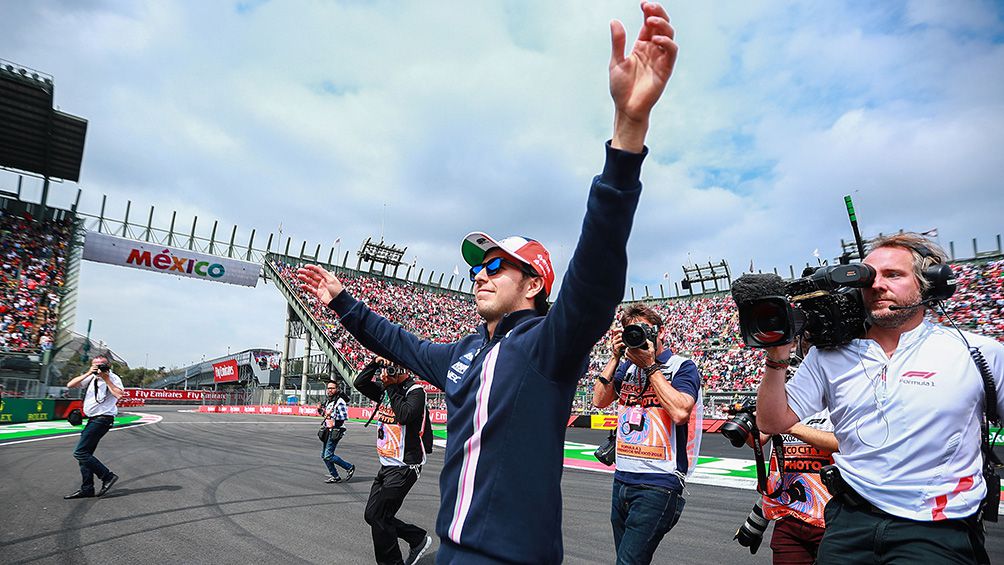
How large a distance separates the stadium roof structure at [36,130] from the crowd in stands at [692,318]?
45.8 feet

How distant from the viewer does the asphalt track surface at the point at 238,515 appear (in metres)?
5.31

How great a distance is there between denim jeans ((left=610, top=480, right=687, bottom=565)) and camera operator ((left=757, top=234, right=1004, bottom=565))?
3.82ft

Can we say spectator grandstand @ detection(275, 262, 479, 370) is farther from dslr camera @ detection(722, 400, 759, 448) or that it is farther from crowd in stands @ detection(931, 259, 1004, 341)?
dslr camera @ detection(722, 400, 759, 448)

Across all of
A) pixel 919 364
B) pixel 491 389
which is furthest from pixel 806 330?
pixel 491 389

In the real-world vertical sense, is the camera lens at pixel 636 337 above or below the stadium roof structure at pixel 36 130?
below

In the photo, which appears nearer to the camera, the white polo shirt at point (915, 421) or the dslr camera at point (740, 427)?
the white polo shirt at point (915, 421)

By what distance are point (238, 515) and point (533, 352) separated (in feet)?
21.9

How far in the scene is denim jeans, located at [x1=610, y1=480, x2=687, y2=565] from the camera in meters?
3.19

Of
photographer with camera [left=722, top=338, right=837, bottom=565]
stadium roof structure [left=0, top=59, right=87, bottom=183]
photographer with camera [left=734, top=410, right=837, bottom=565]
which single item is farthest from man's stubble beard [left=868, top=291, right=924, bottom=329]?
stadium roof structure [left=0, top=59, right=87, bottom=183]

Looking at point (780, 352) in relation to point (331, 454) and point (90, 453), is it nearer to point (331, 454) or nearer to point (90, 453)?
point (331, 454)

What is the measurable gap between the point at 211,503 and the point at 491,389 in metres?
7.46

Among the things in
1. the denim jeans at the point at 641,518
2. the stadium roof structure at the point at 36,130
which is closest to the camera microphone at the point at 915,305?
the denim jeans at the point at 641,518

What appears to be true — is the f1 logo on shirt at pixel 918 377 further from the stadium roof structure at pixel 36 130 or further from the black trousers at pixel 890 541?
the stadium roof structure at pixel 36 130

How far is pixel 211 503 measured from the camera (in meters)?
7.45
